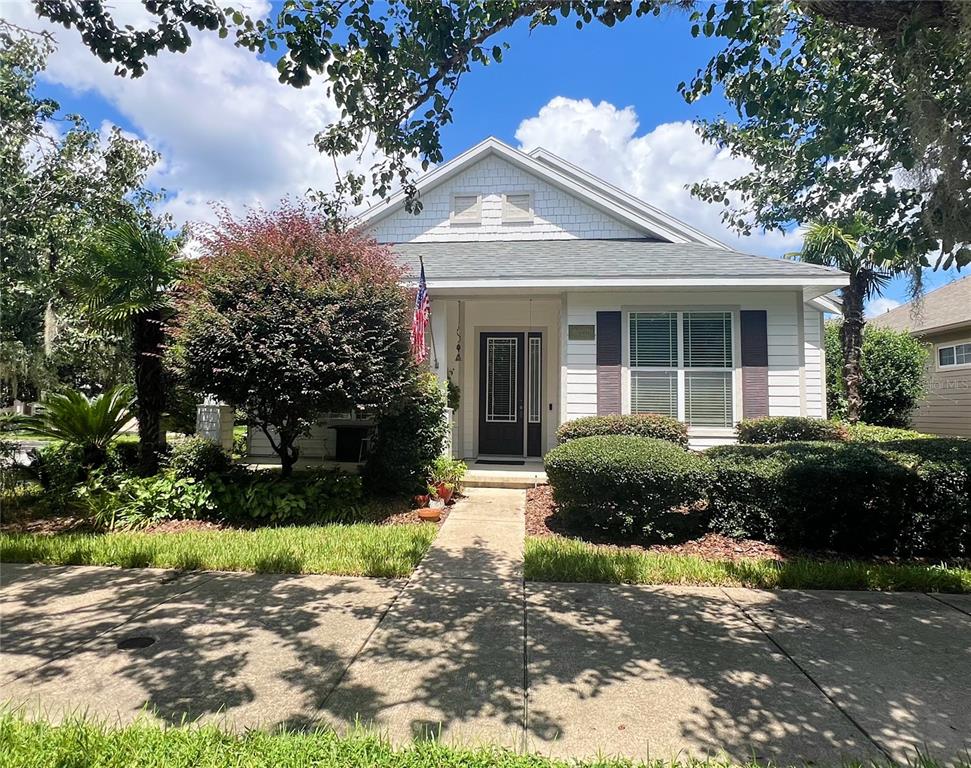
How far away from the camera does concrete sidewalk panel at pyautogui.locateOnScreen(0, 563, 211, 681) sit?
144 inches

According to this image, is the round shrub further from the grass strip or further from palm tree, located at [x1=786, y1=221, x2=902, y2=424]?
palm tree, located at [x1=786, y1=221, x2=902, y2=424]

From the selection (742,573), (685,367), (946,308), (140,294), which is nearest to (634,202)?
(685,367)

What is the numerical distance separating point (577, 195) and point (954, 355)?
13.3 meters

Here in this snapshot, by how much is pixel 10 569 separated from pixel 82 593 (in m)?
1.37

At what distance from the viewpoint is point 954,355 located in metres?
16.4

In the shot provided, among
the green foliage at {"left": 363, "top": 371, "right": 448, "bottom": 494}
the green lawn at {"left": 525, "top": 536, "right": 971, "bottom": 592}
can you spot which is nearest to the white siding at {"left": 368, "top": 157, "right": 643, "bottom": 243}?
the green foliage at {"left": 363, "top": 371, "right": 448, "bottom": 494}

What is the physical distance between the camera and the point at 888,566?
523 cm

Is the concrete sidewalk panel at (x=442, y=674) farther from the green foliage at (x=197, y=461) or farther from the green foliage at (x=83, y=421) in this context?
the green foliage at (x=83, y=421)

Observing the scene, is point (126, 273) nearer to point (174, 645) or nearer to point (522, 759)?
point (174, 645)

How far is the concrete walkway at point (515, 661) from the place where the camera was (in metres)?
2.78

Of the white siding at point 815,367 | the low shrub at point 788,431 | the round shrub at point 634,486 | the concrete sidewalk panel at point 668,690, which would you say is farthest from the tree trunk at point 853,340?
the concrete sidewalk panel at point 668,690

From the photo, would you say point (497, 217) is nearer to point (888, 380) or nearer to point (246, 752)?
point (246, 752)

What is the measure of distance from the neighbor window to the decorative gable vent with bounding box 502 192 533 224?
13788mm

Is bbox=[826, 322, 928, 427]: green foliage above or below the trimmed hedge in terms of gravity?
above
